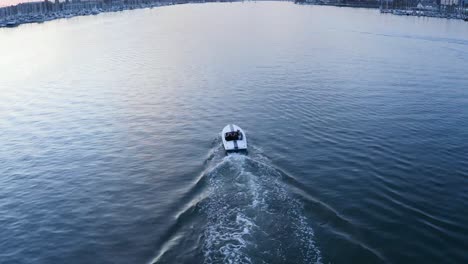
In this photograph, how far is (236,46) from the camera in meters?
157

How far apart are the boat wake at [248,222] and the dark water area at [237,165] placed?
0.16 meters

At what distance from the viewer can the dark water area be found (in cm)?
3897

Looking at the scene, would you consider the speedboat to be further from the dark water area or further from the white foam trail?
the white foam trail

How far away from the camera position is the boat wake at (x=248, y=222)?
36.4 meters

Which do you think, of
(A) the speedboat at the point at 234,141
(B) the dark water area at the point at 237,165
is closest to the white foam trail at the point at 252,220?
(B) the dark water area at the point at 237,165

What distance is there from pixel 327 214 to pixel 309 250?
716 centimetres

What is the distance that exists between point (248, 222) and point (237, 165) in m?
12.8

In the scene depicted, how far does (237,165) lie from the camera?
52156mm

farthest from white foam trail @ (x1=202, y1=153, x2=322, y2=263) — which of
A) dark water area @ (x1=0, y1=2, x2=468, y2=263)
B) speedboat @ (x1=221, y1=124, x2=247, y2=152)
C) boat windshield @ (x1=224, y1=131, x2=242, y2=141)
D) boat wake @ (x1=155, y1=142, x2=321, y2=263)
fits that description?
boat windshield @ (x1=224, y1=131, x2=242, y2=141)

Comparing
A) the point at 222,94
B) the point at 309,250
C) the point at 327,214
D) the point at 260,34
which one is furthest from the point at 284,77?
the point at 260,34

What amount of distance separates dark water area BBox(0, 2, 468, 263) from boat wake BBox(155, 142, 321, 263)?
162 millimetres

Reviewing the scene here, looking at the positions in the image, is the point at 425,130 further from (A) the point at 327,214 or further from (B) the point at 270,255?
(B) the point at 270,255

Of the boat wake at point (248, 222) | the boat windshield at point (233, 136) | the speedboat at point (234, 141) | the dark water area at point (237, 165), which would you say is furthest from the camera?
the boat windshield at point (233, 136)

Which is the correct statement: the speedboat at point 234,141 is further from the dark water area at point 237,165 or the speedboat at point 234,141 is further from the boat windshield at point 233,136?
the dark water area at point 237,165
